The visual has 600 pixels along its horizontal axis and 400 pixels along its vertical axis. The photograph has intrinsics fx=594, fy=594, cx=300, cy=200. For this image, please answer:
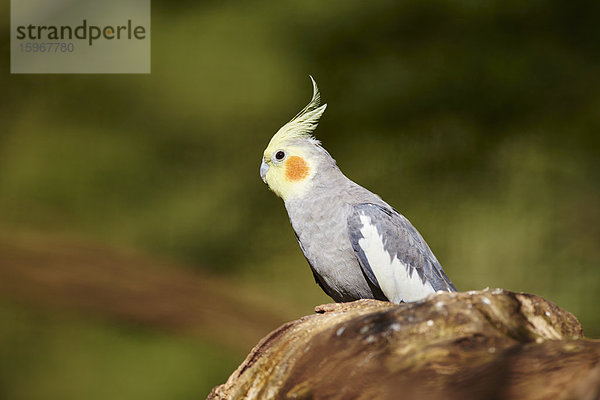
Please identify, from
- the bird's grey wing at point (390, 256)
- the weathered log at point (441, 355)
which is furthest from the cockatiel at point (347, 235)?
the weathered log at point (441, 355)

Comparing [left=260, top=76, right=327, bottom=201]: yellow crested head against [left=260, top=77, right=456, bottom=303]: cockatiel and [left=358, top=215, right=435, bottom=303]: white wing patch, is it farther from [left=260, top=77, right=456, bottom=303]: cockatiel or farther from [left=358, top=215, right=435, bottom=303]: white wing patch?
[left=358, top=215, right=435, bottom=303]: white wing patch

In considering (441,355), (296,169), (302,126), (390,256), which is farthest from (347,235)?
(441,355)

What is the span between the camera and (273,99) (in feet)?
10.0

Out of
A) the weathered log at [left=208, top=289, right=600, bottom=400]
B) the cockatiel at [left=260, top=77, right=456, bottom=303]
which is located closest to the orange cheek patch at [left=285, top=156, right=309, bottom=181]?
the cockatiel at [left=260, top=77, right=456, bottom=303]

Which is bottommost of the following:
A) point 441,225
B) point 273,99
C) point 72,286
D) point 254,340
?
point 254,340

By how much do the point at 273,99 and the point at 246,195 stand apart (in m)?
0.51

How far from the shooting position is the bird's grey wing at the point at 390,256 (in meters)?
1.68

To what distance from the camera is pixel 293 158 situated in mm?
1914

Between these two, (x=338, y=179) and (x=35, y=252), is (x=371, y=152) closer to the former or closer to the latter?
(x=338, y=179)

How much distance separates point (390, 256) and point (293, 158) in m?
0.46

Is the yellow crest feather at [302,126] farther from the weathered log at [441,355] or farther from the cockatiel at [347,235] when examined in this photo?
the weathered log at [441,355]

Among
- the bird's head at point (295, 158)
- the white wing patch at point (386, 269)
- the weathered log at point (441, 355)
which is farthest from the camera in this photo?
the bird's head at point (295, 158)

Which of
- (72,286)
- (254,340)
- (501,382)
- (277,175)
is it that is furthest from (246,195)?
(501,382)

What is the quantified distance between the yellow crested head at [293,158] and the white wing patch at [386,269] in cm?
28
